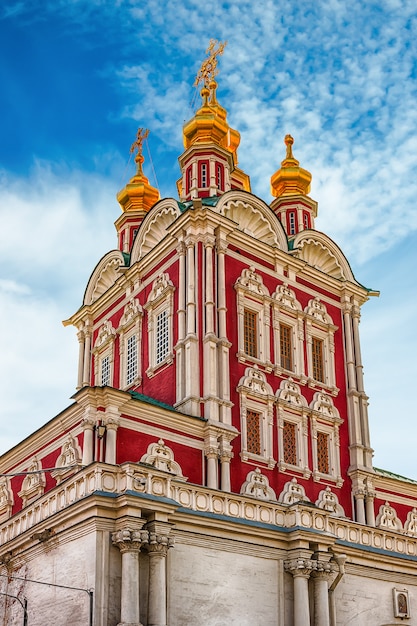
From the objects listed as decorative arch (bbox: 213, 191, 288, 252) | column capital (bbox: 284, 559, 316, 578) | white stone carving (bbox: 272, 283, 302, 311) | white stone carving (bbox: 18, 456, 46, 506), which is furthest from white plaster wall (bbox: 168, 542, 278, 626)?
decorative arch (bbox: 213, 191, 288, 252)

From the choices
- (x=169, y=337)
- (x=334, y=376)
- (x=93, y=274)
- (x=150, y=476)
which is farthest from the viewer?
(x=93, y=274)

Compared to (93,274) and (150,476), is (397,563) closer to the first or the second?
(150,476)

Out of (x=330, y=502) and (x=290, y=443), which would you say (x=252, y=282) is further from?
(x=330, y=502)

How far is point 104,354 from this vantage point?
32.9 metres

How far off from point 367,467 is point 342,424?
66.8 inches

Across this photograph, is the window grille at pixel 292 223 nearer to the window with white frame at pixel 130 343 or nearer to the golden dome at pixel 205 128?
the golden dome at pixel 205 128

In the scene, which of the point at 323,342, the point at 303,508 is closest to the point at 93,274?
the point at 323,342

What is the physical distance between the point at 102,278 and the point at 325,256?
886 cm

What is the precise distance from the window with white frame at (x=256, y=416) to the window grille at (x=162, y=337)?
2869 mm

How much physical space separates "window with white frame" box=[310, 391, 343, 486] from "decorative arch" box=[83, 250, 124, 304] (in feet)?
31.6

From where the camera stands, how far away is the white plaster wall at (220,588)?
19281 mm

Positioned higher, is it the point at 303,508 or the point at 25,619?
the point at 303,508

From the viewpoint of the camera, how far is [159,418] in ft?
81.3

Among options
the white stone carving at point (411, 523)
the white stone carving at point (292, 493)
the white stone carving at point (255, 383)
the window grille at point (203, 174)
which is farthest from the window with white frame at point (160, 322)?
the white stone carving at point (411, 523)
